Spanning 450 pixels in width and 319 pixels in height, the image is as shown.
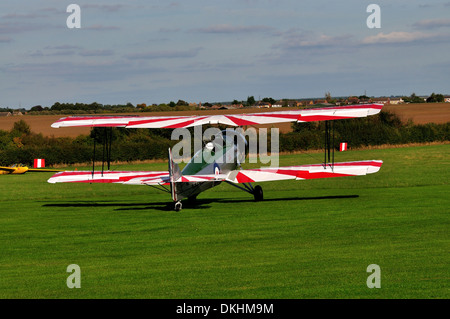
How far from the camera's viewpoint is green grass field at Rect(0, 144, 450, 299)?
8.60 metres

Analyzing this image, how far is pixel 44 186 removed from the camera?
27.8m

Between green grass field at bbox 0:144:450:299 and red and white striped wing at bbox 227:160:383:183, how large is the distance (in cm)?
76

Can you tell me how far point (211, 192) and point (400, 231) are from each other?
39.1 feet

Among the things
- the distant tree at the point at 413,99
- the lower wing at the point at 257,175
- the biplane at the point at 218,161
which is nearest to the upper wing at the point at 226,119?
the biplane at the point at 218,161

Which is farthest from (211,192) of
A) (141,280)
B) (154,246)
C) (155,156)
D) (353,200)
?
(155,156)

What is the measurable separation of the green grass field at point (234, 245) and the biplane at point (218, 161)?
30.3 inches

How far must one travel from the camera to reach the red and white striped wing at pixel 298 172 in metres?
17.7

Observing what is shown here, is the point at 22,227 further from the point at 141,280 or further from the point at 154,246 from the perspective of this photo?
the point at 141,280
